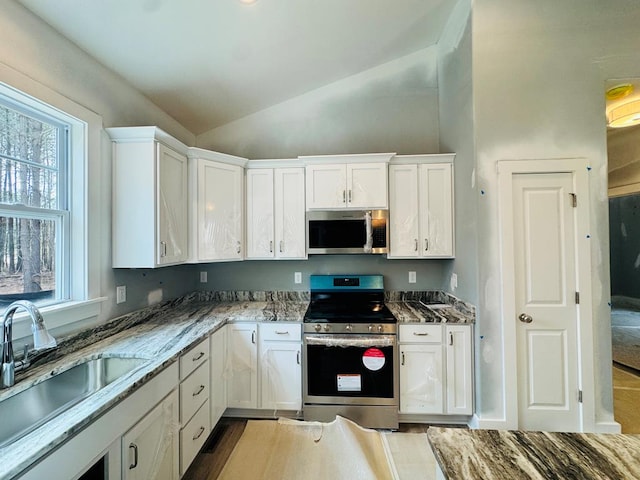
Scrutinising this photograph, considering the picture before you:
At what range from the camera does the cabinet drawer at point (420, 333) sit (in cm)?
227

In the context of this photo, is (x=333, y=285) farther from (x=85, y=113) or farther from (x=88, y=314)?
(x=85, y=113)

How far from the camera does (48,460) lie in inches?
34.6

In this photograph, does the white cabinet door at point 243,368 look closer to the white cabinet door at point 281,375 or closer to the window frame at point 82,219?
the white cabinet door at point 281,375

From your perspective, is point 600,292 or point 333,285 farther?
point 333,285

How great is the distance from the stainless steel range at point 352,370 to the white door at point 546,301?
37.8 inches

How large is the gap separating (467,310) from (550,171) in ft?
4.06

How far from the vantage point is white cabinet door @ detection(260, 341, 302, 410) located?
2.34 metres

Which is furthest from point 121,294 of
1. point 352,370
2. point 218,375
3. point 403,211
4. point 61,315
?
point 403,211

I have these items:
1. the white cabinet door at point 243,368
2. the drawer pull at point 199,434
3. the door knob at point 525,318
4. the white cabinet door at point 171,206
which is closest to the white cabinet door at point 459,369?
the door knob at point 525,318

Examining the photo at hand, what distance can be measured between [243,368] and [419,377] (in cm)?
147

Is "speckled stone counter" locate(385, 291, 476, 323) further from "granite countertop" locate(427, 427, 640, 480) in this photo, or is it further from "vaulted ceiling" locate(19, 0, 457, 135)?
"vaulted ceiling" locate(19, 0, 457, 135)

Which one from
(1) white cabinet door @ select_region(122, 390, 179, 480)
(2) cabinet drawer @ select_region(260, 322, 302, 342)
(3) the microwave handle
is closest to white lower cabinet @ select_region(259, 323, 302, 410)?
(2) cabinet drawer @ select_region(260, 322, 302, 342)

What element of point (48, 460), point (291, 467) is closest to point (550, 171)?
point (291, 467)

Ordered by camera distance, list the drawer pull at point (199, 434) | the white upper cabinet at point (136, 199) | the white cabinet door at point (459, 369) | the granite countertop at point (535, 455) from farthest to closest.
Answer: the white cabinet door at point (459, 369), the white upper cabinet at point (136, 199), the drawer pull at point (199, 434), the granite countertop at point (535, 455)
